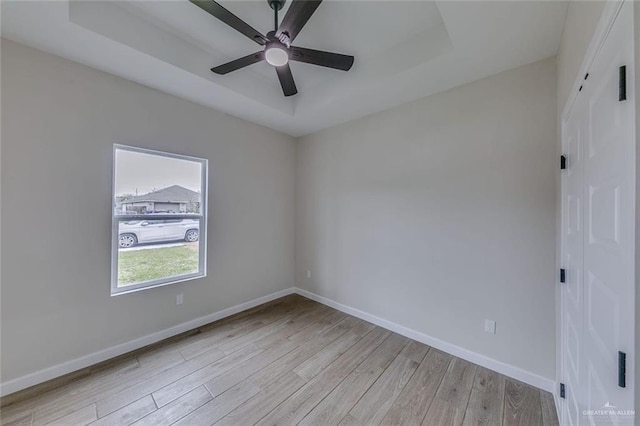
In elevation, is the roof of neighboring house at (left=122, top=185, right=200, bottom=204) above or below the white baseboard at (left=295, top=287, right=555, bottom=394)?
above

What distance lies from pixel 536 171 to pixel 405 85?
4.45 ft

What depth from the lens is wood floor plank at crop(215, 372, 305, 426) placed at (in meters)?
Answer: 1.65

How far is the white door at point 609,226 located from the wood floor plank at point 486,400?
80cm

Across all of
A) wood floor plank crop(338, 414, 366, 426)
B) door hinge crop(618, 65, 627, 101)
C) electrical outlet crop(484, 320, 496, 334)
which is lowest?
wood floor plank crop(338, 414, 366, 426)

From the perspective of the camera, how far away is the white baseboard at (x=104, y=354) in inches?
72.9

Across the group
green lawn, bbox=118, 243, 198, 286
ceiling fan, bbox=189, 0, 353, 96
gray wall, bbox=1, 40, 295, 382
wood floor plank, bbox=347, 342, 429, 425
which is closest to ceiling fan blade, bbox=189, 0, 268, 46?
ceiling fan, bbox=189, 0, 353, 96

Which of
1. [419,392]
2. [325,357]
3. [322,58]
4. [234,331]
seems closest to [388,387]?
[419,392]

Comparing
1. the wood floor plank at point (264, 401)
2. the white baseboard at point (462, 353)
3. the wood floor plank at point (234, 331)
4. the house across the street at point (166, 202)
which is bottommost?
the wood floor plank at point (264, 401)

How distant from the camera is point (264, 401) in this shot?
1.80 metres

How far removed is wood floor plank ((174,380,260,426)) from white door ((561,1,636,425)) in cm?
198

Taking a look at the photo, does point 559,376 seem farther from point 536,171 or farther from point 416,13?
point 416,13

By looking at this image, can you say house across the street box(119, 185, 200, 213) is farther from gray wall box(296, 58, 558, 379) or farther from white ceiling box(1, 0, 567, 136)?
gray wall box(296, 58, 558, 379)

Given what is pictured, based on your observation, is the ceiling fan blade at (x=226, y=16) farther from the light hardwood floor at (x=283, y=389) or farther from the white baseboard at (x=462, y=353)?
the white baseboard at (x=462, y=353)

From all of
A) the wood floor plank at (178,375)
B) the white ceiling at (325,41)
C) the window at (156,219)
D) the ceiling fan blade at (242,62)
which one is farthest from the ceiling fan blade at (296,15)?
the wood floor plank at (178,375)
